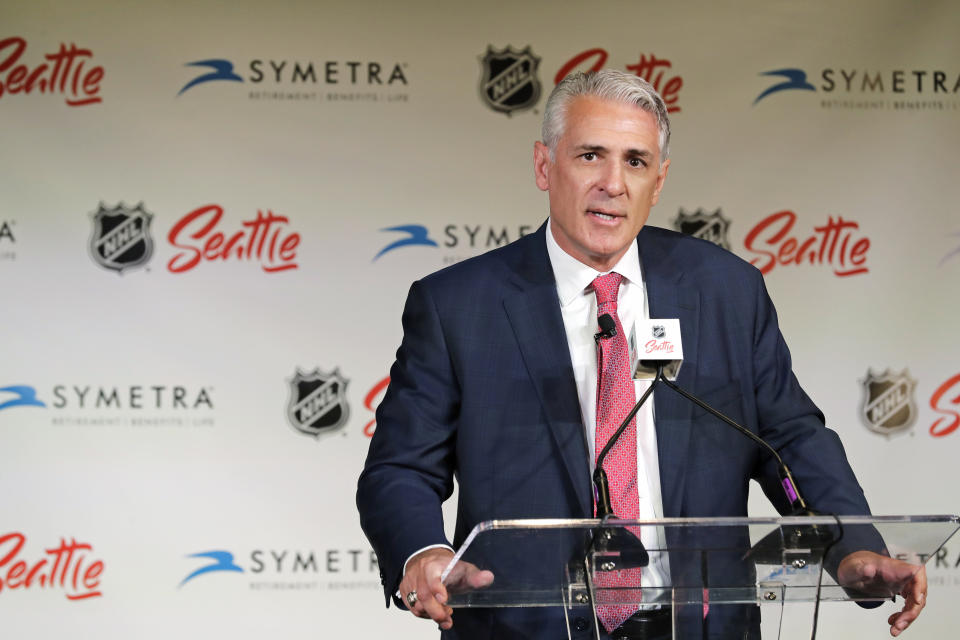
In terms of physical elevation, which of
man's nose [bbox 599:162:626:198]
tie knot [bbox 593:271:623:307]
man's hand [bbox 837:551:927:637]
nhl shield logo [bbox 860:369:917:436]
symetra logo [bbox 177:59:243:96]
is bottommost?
man's hand [bbox 837:551:927:637]

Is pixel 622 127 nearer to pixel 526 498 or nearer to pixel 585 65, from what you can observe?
pixel 526 498

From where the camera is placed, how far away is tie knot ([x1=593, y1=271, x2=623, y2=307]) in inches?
85.4

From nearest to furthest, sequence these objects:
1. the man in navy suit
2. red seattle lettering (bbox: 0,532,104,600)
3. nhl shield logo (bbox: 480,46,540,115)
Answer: the man in navy suit
red seattle lettering (bbox: 0,532,104,600)
nhl shield logo (bbox: 480,46,540,115)

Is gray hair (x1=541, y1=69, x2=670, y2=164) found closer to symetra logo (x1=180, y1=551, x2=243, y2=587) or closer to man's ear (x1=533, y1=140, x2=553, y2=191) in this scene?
man's ear (x1=533, y1=140, x2=553, y2=191)

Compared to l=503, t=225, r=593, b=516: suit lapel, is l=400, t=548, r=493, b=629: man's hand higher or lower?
lower

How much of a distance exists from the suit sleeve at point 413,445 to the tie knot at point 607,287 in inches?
12.5

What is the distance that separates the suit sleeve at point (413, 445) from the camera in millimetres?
1920

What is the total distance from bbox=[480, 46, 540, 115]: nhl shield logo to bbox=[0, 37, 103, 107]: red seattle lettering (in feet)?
4.31

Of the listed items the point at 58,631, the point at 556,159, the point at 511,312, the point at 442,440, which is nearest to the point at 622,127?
the point at 556,159

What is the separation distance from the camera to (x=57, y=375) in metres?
3.64

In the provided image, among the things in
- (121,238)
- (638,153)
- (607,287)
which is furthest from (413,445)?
(121,238)

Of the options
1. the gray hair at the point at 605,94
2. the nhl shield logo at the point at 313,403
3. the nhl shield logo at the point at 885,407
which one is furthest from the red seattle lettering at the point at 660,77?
the gray hair at the point at 605,94

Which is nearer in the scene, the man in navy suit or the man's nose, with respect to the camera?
the man in navy suit

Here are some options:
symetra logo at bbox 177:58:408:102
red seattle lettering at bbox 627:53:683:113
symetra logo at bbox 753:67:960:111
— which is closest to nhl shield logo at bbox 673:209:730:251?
red seattle lettering at bbox 627:53:683:113
